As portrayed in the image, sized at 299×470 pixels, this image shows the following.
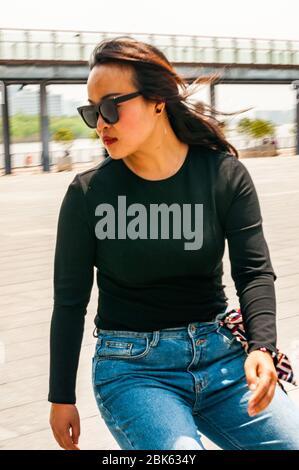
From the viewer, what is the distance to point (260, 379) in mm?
2160

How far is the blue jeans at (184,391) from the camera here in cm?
224

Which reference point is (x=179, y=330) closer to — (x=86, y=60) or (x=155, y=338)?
(x=155, y=338)

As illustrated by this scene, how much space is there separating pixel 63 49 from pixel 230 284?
27463 millimetres

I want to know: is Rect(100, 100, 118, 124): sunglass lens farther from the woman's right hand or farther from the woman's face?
the woman's right hand

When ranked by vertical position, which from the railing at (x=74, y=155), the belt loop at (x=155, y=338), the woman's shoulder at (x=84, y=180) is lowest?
the belt loop at (x=155, y=338)

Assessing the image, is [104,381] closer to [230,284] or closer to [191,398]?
[191,398]

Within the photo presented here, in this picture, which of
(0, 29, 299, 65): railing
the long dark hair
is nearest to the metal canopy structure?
(0, 29, 299, 65): railing

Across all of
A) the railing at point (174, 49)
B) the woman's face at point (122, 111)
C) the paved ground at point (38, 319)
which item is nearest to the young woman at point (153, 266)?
the woman's face at point (122, 111)

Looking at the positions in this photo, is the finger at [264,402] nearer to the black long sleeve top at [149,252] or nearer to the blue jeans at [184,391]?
the blue jeans at [184,391]

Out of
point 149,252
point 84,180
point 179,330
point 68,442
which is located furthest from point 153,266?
point 68,442

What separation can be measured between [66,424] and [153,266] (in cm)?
52

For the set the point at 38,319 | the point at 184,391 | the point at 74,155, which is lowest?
the point at 38,319

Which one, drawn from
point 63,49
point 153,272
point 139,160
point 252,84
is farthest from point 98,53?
point 252,84
